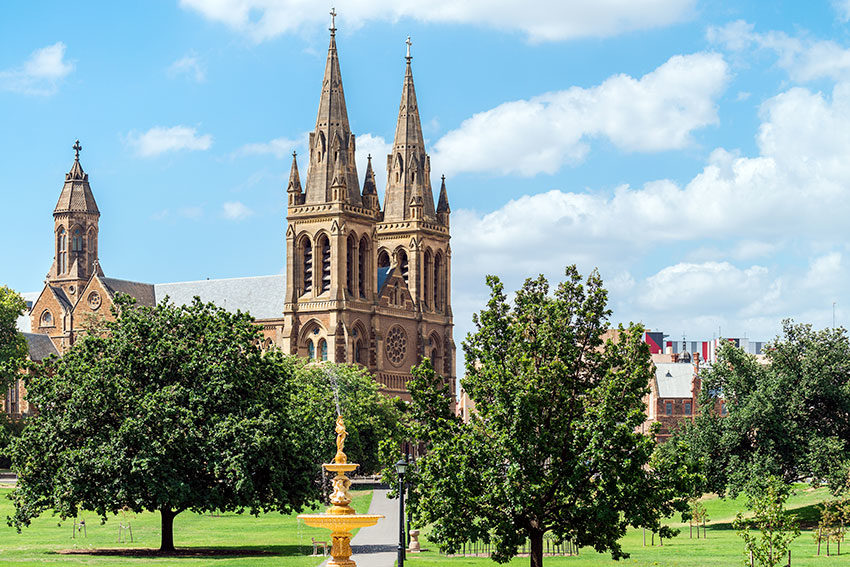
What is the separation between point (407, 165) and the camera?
142625 millimetres

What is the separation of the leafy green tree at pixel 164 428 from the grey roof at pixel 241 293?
284ft

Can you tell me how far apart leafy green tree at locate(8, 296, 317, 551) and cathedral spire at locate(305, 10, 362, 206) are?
77095 mm

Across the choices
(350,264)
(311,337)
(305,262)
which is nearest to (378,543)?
(311,337)

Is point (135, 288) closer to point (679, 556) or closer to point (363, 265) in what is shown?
point (363, 265)

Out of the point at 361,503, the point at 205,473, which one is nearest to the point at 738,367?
the point at 361,503

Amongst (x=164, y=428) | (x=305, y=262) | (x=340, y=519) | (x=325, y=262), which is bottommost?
(x=340, y=519)

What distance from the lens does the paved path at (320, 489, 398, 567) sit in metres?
44.0

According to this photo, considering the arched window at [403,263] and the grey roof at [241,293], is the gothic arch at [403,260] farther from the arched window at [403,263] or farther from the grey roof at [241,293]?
the grey roof at [241,293]

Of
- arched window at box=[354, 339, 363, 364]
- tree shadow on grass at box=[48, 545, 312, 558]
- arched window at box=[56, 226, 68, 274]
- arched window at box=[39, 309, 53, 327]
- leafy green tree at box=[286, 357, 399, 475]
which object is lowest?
tree shadow on grass at box=[48, 545, 312, 558]

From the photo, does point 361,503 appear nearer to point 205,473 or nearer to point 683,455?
point 205,473

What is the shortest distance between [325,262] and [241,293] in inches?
715

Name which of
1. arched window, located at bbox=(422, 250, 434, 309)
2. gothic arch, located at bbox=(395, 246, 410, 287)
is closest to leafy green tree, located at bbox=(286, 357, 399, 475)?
arched window, located at bbox=(422, 250, 434, 309)

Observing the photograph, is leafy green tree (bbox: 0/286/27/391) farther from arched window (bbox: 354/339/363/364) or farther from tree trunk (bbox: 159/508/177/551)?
tree trunk (bbox: 159/508/177/551)

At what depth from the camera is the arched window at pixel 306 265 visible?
426 ft
